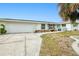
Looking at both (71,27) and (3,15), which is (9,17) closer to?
(3,15)

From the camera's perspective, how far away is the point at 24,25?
245 inches

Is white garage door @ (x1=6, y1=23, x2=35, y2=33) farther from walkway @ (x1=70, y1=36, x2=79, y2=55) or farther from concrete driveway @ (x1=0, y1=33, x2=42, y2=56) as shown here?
walkway @ (x1=70, y1=36, x2=79, y2=55)

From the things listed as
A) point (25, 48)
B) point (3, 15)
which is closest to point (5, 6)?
point (3, 15)

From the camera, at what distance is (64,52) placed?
589 cm

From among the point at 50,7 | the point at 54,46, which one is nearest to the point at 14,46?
the point at 54,46

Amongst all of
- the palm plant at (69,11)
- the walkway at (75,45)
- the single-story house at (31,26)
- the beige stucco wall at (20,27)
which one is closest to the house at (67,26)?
the single-story house at (31,26)

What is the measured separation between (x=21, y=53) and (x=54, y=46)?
981mm

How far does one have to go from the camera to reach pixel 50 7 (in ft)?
19.5

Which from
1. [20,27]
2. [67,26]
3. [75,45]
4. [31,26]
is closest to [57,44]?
[75,45]

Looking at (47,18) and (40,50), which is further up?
(47,18)

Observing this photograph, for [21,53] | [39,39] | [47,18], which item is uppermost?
[47,18]

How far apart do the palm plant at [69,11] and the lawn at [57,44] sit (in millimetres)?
442

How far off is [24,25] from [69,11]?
4.64 feet

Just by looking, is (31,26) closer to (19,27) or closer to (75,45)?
(19,27)
